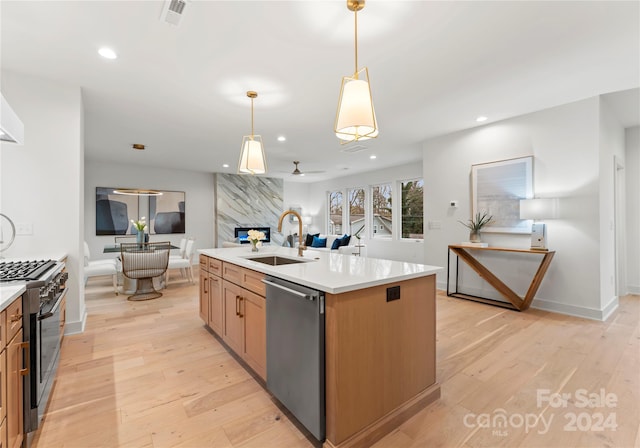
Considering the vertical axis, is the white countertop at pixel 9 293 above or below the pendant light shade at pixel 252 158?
below

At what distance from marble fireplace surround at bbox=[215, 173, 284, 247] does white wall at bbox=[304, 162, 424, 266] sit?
1443mm

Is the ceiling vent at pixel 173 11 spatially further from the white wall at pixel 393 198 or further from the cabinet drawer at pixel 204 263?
the white wall at pixel 393 198

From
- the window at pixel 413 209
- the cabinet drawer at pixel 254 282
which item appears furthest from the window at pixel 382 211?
the cabinet drawer at pixel 254 282

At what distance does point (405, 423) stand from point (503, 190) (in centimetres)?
353

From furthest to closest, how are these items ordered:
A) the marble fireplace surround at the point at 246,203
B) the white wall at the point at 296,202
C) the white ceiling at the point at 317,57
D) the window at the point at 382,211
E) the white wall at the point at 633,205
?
the white wall at the point at 296,202, the marble fireplace surround at the point at 246,203, the window at the point at 382,211, the white wall at the point at 633,205, the white ceiling at the point at 317,57

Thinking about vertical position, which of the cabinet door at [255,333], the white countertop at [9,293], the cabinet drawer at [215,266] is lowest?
the cabinet door at [255,333]

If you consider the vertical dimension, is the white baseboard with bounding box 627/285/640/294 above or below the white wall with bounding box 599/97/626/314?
below

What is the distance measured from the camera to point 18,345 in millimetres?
1450

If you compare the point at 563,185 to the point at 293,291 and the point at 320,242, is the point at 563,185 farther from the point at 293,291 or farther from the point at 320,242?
the point at 320,242

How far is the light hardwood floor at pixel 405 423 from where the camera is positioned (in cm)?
165

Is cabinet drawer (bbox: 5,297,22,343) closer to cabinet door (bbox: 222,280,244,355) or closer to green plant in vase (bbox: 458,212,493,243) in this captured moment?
cabinet door (bbox: 222,280,244,355)

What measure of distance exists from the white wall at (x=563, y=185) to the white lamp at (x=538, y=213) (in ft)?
0.53

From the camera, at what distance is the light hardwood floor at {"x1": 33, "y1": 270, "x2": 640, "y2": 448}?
5.41ft

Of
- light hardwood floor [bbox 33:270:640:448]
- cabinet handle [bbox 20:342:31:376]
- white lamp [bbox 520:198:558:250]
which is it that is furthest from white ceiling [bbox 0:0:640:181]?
light hardwood floor [bbox 33:270:640:448]
